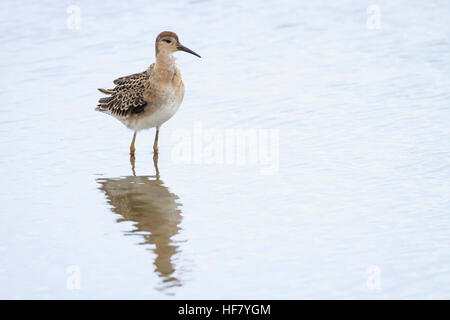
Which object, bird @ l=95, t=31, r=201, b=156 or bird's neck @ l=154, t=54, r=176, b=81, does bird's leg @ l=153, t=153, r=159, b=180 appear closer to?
bird @ l=95, t=31, r=201, b=156

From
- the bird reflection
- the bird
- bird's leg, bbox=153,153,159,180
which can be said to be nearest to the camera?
the bird reflection

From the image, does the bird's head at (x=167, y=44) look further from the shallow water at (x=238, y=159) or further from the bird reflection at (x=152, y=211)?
the bird reflection at (x=152, y=211)

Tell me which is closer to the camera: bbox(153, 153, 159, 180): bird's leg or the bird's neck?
bbox(153, 153, 159, 180): bird's leg

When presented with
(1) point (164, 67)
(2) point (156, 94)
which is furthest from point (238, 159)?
(1) point (164, 67)

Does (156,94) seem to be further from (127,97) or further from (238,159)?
(238,159)

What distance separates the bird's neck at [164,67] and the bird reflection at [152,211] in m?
1.14

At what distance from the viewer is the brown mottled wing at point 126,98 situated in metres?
12.0

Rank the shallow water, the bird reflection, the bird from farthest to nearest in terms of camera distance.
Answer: the bird, the bird reflection, the shallow water

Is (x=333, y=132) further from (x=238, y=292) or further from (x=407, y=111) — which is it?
(x=238, y=292)

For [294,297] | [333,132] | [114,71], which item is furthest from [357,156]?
[114,71]

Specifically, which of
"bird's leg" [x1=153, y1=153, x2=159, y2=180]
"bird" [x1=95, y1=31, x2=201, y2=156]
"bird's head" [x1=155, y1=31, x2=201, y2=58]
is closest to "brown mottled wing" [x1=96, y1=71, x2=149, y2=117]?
"bird" [x1=95, y1=31, x2=201, y2=156]

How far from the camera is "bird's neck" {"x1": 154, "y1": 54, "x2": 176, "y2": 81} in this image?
11906 millimetres

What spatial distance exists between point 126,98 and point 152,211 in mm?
2868

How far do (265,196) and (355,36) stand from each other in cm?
735
